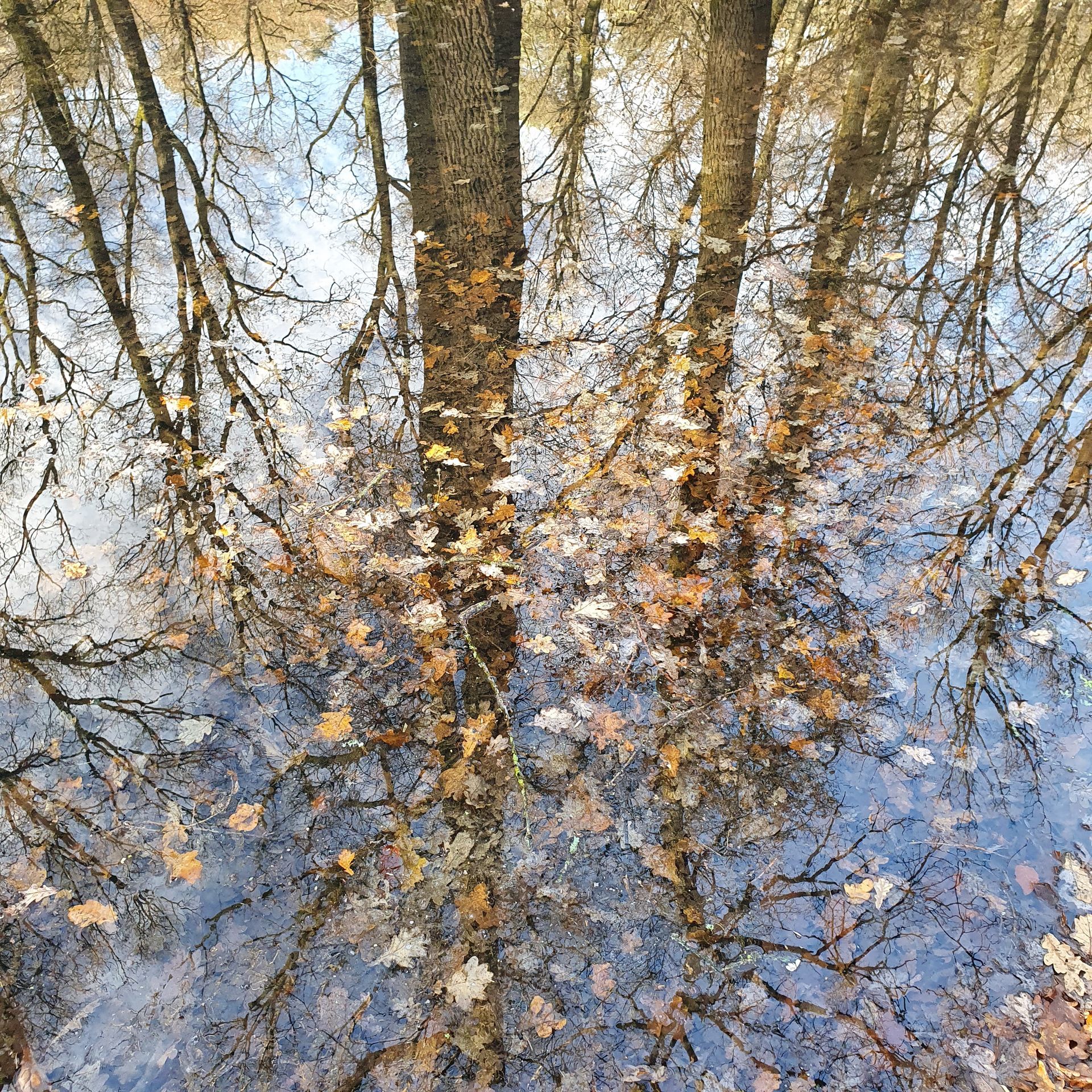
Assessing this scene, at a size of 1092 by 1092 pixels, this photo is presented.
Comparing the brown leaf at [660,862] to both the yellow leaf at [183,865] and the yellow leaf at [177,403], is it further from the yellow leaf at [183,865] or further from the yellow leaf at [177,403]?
the yellow leaf at [177,403]

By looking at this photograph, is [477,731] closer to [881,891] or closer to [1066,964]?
[881,891]

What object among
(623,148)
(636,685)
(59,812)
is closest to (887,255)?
(623,148)

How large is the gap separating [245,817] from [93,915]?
57 centimetres

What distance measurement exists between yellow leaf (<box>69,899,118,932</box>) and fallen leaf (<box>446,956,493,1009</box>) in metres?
1.24

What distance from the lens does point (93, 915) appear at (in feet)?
8.29

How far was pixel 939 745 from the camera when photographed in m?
3.00

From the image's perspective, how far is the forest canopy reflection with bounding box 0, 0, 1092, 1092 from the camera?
7.78 feet

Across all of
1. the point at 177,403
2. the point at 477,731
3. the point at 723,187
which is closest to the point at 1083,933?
the point at 477,731

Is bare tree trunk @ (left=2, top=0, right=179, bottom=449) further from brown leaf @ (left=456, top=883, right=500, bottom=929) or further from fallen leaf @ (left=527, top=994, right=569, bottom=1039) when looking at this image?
fallen leaf @ (left=527, top=994, right=569, bottom=1039)

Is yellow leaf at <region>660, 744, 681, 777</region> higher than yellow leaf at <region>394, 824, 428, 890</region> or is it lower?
higher

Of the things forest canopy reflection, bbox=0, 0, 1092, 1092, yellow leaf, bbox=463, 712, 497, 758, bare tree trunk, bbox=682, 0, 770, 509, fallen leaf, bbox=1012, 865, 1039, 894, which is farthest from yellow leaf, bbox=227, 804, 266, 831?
fallen leaf, bbox=1012, 865, 1039, 894

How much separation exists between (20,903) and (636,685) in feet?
8.22

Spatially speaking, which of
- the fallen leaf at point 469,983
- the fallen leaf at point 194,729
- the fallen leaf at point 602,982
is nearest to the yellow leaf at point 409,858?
the fallen leaf at point 469,983

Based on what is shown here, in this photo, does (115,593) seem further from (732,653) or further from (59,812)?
(732,653)
